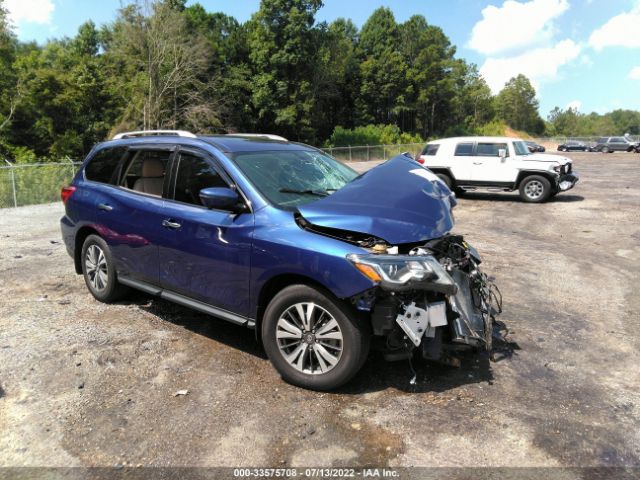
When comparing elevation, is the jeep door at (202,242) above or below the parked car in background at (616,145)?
below

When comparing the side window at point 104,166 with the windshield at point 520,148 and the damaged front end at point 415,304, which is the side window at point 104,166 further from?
the windshield at point 520,148

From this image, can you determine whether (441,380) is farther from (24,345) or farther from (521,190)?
(521,190)

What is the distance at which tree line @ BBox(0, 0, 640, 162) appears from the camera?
39.4 m

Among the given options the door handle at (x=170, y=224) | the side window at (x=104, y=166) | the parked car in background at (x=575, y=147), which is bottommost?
the door handle at (x=170, y=224)

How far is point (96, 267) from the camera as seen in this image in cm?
541

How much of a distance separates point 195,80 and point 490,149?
105 ft

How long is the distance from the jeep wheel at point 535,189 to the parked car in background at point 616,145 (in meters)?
39.5

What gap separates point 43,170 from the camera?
15.2m

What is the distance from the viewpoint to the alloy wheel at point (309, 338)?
135 inches

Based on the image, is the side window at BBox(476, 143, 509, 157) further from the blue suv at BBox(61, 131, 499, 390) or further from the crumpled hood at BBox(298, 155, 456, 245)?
the crumpled hood at BBox(298, 155, 456, 245)

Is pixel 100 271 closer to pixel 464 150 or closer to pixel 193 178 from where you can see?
pixel 193 178

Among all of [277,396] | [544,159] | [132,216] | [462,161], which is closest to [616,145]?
[544,159]

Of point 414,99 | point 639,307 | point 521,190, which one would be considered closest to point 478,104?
point 414,99

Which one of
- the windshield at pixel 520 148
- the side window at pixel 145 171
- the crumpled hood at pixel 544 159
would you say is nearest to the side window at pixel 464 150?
Result: the windshield at pixel 520 148
